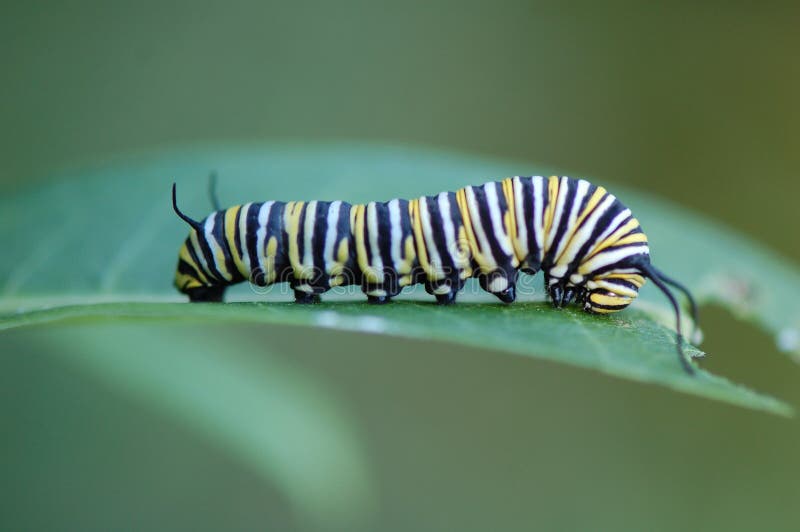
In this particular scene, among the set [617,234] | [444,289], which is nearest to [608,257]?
[617,234]

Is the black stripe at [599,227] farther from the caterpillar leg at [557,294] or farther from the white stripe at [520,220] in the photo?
the white stripe at [520,220]

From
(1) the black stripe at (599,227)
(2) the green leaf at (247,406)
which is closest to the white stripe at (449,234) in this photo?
(1) the black stripe at (599,227)

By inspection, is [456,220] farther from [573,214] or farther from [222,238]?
[222,238]

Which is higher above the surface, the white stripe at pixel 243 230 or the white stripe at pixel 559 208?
the white stripe at pixel 559 208

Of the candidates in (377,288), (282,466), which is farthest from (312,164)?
(282,466)

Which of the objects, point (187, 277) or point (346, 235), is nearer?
point (346, 235)

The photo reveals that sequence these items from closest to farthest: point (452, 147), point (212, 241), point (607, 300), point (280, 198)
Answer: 1. point (607, 300)
2. point (212, 241)
3. point (280, 198)
4. point (452, 147)

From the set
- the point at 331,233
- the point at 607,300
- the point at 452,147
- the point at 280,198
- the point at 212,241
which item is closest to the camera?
the point at 607,300
